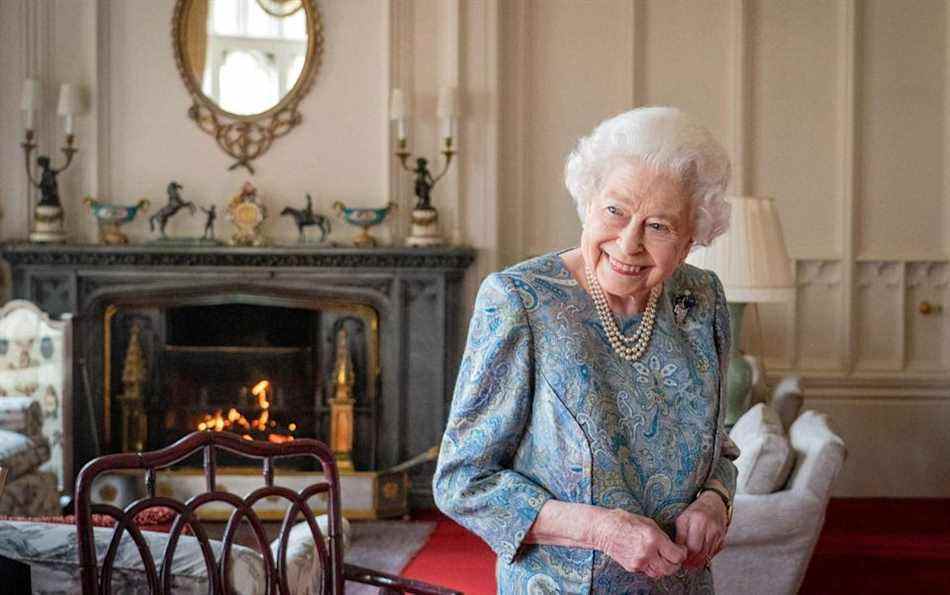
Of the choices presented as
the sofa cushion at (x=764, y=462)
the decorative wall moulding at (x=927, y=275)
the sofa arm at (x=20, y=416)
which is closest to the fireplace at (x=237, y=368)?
the sofa arm at (x=20, y=416)

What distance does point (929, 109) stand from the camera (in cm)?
651

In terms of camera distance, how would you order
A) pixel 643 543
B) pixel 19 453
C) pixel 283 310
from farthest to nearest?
pixel 283 310, pixel 19 453, pixel 643 543

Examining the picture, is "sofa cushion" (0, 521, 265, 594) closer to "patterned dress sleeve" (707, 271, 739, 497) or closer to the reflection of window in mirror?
"patterned dress sleeve" (707, 271, 739, 497)

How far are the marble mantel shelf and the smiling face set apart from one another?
13.7 feet

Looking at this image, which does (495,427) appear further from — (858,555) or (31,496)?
(858,555)

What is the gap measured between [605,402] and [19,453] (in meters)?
3.90

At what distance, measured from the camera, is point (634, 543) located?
5.47 ft

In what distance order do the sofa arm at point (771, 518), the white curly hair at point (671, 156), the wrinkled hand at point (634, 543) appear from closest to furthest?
1. the wrinkled hand at point (634, 543)
2. the white curly hair at point (671, 156)
3. the sofa arm at point (771, 518)

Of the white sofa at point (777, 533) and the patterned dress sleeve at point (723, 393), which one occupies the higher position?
the patterned dress sleeve at point (723, 393)

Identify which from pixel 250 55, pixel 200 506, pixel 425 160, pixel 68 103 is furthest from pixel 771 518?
pixel 68 103

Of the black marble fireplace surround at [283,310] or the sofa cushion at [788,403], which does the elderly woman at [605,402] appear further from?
the black marble fireplace surround at [283,310]

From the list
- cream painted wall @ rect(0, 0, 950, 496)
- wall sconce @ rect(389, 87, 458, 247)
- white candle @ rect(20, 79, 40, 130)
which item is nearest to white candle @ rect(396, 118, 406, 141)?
wall sconce @ rect(389, 87, 458, 247)

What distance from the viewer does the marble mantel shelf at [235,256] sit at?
5.96 m

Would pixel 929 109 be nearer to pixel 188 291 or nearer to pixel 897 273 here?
pixel 897 273
